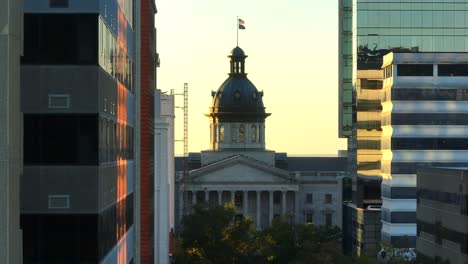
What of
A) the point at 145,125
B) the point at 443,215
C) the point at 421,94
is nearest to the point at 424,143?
the point at 421,94

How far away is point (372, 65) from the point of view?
137m

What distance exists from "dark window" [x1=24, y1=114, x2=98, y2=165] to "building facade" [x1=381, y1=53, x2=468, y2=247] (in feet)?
293

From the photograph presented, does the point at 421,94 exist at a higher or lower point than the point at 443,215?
higher

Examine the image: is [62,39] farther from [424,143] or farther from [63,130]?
[424,143]

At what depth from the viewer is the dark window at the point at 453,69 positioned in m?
121

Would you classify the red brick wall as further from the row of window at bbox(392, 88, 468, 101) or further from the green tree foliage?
the green tree foliage

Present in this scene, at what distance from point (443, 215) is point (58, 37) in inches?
2271

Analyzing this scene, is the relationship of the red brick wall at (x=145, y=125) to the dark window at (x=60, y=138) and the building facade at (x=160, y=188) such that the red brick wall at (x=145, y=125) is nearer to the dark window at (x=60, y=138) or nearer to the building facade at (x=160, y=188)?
the dark window at (x=60, y=138)

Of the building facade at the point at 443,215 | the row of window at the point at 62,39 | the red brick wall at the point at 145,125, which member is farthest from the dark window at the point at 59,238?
the building facade at the point at 443,215

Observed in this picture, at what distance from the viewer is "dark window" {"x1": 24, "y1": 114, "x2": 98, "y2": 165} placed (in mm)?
31484

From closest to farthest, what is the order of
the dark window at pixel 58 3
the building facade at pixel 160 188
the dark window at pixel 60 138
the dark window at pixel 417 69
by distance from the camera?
the dark window at pixel 58 3
the dark window at pixel 60 138
the building facade at pixel 160 188
the dark window at pixel 417 69

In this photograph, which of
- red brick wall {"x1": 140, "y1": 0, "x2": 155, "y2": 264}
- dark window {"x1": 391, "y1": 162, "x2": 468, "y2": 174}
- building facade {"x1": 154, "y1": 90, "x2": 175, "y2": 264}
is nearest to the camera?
red brick wall {"x1": 140, "y1": 0, "x2": 155, "y2": 264}

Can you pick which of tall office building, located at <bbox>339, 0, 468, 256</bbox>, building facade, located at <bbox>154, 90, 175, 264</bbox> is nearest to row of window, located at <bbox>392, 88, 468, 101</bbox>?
tall office building, located at <bbox>339, 0, 468, 256</bbox>

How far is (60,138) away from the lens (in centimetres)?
3167
